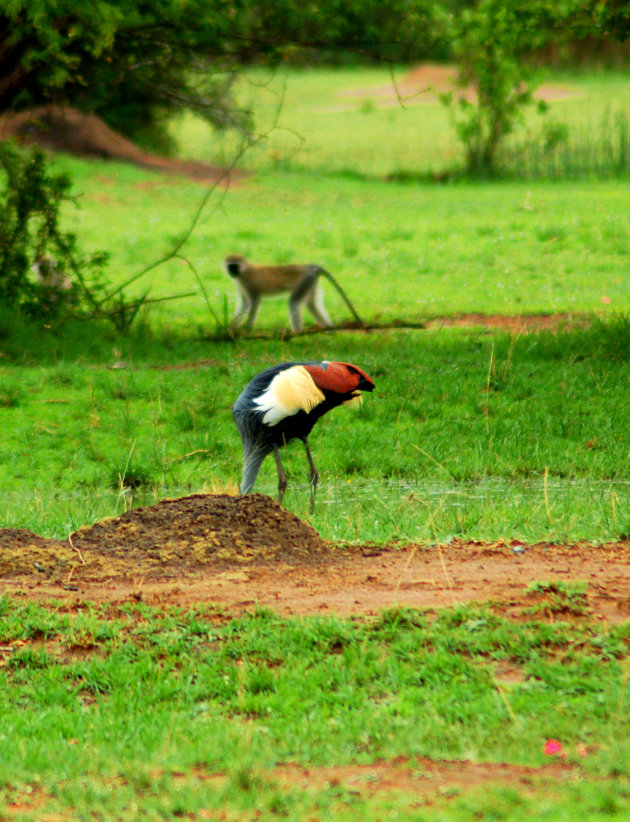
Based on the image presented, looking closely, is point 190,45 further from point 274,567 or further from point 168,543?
point 274,567

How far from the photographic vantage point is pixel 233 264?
14000 mm

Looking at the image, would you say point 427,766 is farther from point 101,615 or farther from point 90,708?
point 101,615

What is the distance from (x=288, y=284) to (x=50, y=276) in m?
2.94

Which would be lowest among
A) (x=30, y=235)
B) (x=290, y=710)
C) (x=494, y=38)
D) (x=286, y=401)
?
(x=290, y=710)

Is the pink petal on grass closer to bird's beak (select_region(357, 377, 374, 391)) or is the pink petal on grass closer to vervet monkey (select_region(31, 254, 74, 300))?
bird's beak (select_region(357, 377, 374, 391))

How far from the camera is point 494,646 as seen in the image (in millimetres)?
4672

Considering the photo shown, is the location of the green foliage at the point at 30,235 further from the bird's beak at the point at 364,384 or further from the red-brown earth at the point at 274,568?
the red-brown earth at the point at 274,568

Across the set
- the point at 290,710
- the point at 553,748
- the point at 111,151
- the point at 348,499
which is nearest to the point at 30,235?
the point at 348,499

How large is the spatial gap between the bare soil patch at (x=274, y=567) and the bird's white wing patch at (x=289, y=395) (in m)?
1.02

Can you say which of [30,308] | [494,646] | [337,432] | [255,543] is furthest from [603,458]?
[30,308]

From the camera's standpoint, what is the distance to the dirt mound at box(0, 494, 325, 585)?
586cm

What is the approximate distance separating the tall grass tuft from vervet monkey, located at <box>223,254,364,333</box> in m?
15.0

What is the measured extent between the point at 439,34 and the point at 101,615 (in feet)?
33.9

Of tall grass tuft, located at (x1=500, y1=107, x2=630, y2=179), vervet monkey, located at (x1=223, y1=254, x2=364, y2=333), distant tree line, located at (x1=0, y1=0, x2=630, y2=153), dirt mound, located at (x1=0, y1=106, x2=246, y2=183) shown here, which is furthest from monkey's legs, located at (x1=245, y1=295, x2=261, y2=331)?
dirt mound, located at (x1=0, y1=106, x2=246, y2=183)
